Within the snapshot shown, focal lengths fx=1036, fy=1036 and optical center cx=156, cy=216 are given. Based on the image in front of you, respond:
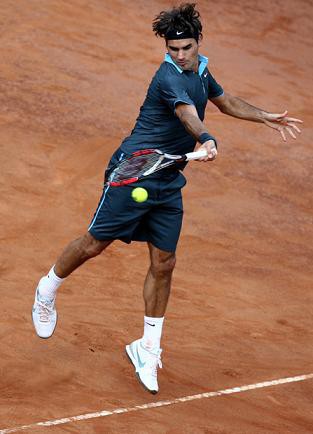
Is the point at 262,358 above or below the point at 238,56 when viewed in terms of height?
above

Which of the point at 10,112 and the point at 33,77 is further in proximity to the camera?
the point at 33,77

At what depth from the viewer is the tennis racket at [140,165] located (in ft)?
23.3

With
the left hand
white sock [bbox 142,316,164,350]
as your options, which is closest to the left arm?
the left hand

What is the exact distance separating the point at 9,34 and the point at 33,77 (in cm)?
119

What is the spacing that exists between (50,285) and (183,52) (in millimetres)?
1972

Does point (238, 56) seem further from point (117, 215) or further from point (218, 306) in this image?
point (117, 215)

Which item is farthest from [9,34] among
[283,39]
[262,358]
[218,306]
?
[262,358]

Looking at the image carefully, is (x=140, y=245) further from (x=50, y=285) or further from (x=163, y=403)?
(x=163, y=403)

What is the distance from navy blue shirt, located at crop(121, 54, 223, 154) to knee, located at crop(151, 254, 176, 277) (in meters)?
0.77

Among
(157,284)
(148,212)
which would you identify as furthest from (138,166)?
(157,284)

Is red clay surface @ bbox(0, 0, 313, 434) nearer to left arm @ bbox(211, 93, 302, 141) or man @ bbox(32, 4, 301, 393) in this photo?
man @ bbox(32, 4, 301, 393)

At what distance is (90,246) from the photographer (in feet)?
24.0

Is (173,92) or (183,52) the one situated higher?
(183,52)

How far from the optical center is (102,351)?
795cm
